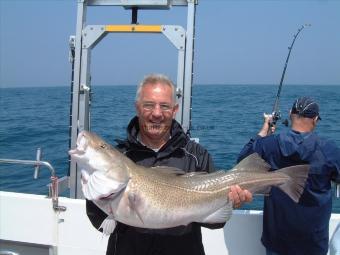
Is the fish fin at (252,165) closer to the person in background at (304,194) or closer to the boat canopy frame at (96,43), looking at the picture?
the person in background at (304,194)

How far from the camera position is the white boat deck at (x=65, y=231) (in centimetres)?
421

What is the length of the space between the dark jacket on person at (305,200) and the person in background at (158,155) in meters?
1.07

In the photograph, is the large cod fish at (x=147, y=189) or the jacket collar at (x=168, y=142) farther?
the jacket collar at (x=168, y=142)

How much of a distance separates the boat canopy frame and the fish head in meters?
1.80

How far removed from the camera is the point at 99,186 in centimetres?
234

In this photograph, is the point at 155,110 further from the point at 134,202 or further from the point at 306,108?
the point at 306,108

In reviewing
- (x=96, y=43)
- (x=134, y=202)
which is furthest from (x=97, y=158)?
(x=96, y=43)

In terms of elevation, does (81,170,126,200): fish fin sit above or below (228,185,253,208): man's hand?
above

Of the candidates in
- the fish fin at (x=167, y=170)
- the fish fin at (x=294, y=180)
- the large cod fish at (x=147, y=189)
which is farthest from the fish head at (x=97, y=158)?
the fish fin at (x=294, y=180)

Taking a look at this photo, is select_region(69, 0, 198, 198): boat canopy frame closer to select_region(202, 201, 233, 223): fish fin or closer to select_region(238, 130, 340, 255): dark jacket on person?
select_region(238, 130, 340, 255): dark jacket on person

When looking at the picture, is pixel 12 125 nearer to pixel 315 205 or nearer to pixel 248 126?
pixel 248 126

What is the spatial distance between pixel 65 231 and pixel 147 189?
2317 millimetres

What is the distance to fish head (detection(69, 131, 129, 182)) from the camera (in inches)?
92.6

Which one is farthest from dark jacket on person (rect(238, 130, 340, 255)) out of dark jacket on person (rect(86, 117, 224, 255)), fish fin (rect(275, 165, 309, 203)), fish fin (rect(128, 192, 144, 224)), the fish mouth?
the fish mouth
